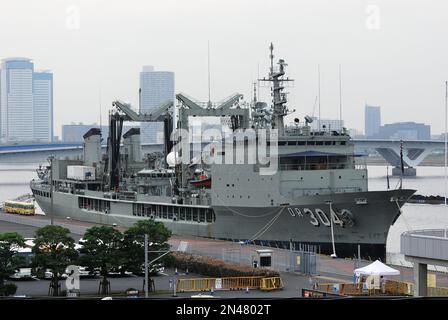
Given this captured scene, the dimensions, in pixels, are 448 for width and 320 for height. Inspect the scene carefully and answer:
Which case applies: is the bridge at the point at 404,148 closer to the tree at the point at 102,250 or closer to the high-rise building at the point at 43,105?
the high-rise building at the point at 43,105

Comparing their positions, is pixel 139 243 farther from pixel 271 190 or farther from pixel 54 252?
pixel 271 190

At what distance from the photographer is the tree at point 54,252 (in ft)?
72.5

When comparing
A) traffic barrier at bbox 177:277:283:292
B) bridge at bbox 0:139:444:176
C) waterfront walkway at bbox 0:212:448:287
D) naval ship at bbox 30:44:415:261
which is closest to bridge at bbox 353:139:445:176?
bridge at bbox 0:139:444:176

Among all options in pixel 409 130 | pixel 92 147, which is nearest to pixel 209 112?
pixel 92 147

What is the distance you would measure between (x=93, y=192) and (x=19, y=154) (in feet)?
164

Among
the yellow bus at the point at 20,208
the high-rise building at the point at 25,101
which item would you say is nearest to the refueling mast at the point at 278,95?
the yellow bus at the point at 20,208

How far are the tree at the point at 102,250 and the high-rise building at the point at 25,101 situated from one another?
93.0m

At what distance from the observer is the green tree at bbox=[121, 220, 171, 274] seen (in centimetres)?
2362

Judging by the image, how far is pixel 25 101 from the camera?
116312 millimetres

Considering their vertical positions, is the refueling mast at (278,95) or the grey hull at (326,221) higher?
the refueling mast at (278,95)

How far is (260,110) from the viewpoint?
39.8m
